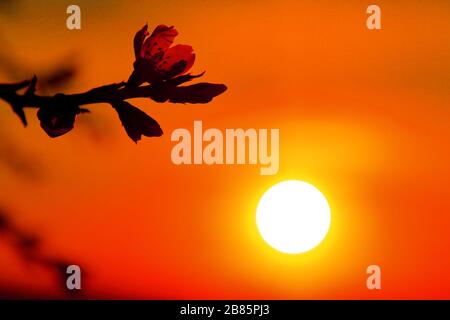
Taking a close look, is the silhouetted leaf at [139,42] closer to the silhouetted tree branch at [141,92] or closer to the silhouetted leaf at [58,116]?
the silhouetted tree branch at [141,92]

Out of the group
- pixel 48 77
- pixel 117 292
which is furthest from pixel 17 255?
pixel 48 77

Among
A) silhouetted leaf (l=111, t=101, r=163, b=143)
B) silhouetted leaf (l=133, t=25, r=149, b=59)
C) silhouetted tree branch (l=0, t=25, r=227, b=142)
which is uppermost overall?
silhouetted leaf (l=133, t=25, r=149, b=59)

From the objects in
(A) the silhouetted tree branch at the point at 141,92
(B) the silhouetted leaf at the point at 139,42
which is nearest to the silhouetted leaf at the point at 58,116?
(A) the silhouetted tree branch at the point at 141,92

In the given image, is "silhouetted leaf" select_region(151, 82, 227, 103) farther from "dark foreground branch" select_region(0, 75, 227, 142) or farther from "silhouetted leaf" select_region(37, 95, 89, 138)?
"silhouetted leaf" select_region(37, 95, 89, 138)

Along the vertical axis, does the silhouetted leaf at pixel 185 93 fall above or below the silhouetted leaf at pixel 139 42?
below

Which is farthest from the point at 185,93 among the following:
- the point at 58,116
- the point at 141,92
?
the point at 58,116

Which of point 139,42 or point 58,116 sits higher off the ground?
point 139,42

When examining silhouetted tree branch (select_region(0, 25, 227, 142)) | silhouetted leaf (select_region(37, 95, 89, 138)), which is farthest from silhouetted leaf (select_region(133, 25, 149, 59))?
silhouetted leaf (select_region(37, 95, 89, 138))

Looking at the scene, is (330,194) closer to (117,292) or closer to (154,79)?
(117,292)

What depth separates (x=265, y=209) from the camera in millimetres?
1821

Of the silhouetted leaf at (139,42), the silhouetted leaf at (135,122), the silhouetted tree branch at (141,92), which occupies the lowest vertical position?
the silhouetted leaf at (135,122)

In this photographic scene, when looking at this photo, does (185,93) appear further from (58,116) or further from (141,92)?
(58,116)

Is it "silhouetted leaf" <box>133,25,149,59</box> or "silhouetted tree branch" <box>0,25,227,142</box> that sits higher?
"silhouetted leaf" <box>133,25,149,59</box>
